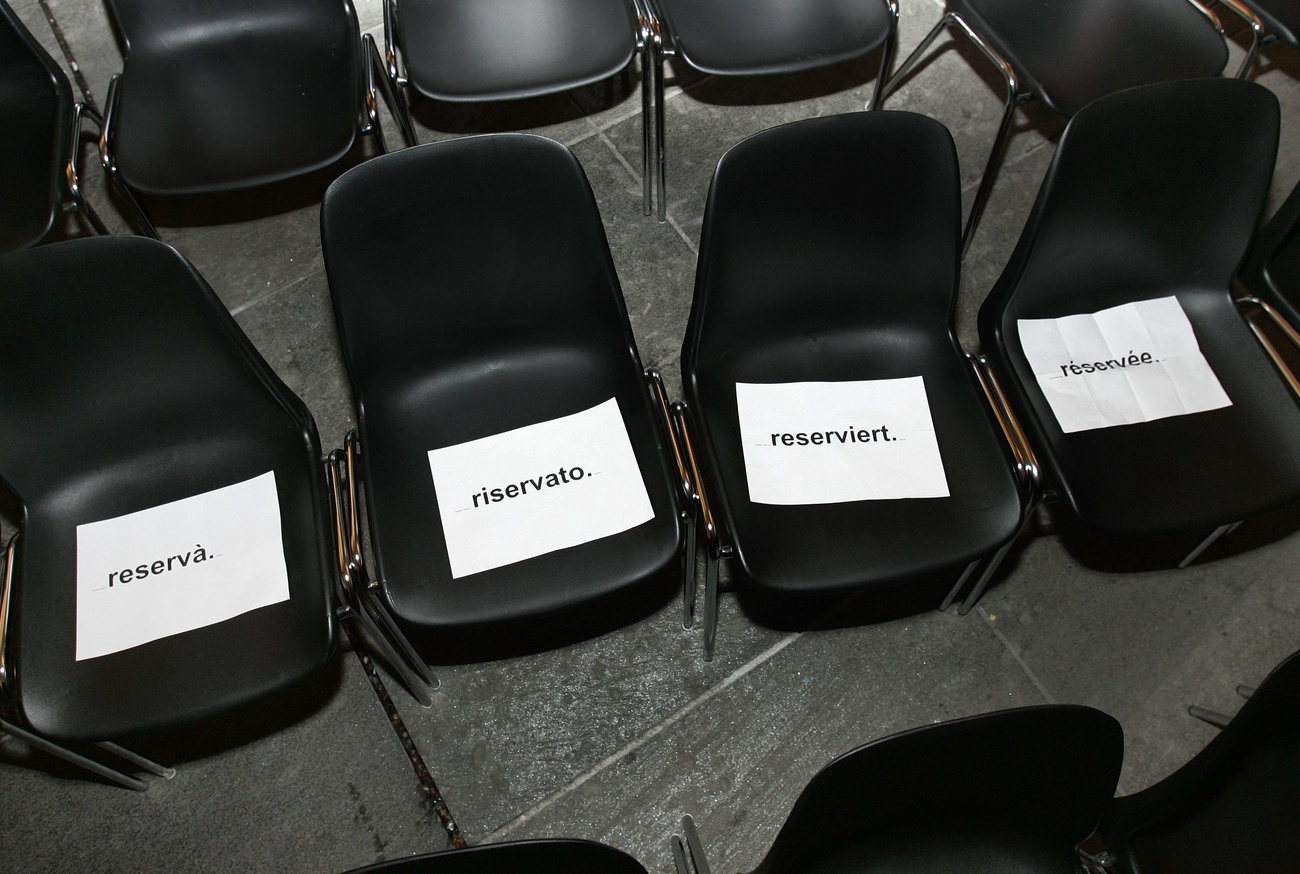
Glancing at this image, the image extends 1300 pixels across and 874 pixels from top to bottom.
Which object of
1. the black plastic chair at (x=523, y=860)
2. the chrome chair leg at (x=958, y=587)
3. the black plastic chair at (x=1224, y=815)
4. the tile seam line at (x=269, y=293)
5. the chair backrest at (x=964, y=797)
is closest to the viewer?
the black plastic chair at (x=523, y=860)

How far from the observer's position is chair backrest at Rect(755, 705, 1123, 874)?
128cm

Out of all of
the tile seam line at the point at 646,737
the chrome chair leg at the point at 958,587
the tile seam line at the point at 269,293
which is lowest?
the tile seam line at the point at 646,737

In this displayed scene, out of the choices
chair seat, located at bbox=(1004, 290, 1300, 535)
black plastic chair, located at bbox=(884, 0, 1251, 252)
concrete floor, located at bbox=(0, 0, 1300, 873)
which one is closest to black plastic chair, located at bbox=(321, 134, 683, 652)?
concrete floor, located at bbox=(0, 0, 1300, 873)

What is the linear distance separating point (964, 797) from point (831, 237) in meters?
1.09

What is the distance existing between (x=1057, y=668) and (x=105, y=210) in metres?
2.98

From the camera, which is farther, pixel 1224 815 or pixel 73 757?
pixel 73 757

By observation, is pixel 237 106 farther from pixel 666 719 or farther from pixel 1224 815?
pixel 1224 815

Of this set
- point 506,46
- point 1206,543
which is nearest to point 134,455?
point 506,46

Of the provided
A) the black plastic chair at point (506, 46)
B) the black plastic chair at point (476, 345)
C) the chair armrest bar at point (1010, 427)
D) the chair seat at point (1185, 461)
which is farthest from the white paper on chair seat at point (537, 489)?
the black plastic chair at point (506, 46)

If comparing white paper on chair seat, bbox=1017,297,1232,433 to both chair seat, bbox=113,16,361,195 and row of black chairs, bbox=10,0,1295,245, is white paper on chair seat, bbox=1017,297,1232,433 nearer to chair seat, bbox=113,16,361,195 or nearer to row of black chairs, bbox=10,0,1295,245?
row of black chairs, bbox=10,0,1295,245

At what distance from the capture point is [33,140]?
2279 mm

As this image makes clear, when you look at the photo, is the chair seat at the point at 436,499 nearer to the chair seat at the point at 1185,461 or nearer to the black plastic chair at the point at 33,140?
the chair seat at the point at 1185,461

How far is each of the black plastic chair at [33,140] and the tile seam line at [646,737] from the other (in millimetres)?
1745

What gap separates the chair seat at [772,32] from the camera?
2.34 meters
